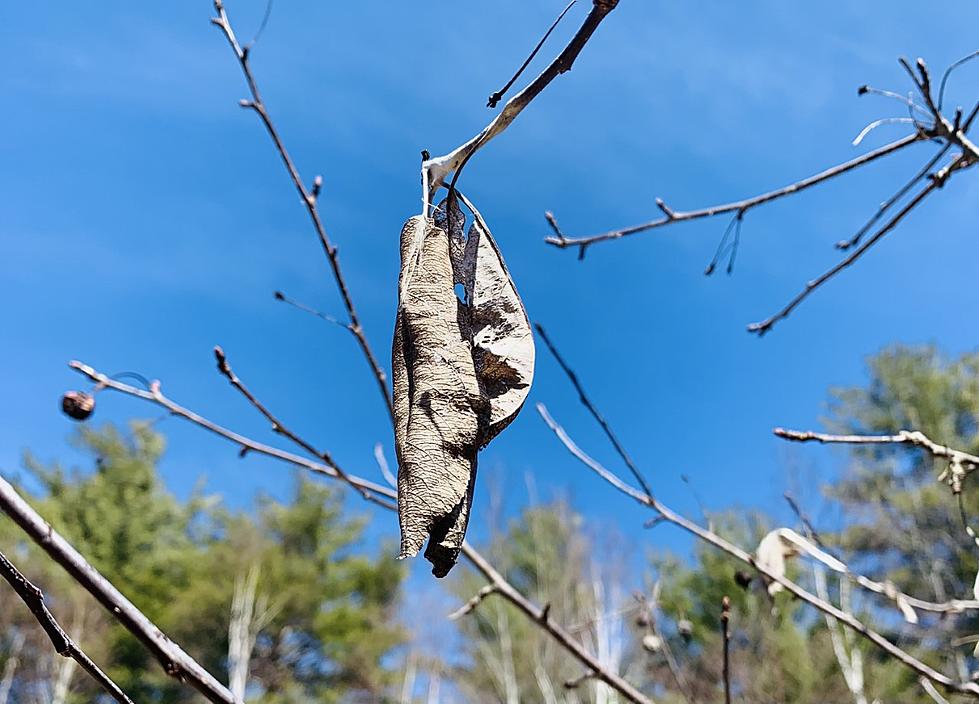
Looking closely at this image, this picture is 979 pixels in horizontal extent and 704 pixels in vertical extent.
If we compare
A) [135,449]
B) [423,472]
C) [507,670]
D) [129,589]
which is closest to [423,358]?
[423,472]

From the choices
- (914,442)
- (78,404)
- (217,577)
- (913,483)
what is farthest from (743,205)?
(217,577)

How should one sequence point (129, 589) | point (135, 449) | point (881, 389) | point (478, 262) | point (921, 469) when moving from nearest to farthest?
point (478, 262), point (921, 469), point (881, 389), point (129, 589), point (135, 449)

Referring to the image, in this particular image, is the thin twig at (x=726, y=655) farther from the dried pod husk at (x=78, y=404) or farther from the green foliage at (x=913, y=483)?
the green foliage at (x=913, y=483)

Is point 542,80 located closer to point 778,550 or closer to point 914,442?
point 914,442

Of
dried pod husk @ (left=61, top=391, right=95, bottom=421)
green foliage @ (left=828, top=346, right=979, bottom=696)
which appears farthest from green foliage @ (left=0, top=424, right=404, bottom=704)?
dried pod husk @ (left=61, top=391, right=95, bottom=421)

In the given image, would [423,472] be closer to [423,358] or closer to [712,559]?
[423,358]

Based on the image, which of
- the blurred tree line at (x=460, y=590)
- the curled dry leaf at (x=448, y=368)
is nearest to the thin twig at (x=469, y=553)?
the curled dry leaf at (x=448, y=368)
